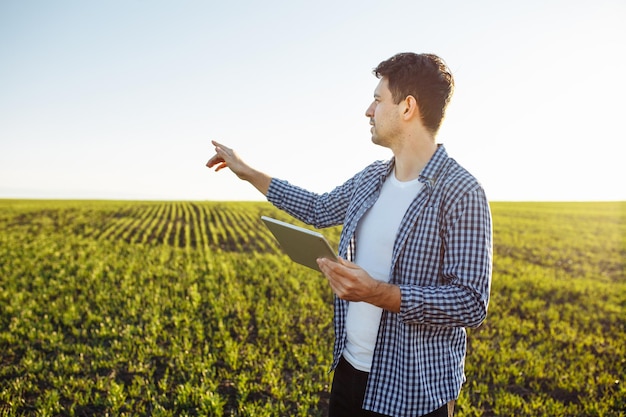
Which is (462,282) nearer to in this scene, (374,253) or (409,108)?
(374,253)

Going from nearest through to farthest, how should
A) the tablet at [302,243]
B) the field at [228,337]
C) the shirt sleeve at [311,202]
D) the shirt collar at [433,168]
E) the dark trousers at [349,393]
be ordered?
the tablet at [302,243] < the shirt collar at [433,168] < the dark trousers at [349,393] < the shirt sleeve at [311,202] < the field at [228,337]

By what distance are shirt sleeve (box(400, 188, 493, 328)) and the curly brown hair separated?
1.56 feet

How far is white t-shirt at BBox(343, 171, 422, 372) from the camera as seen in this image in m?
2.19

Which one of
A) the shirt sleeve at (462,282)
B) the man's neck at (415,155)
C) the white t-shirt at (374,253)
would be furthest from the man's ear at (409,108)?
the shirt sleeve at (462,282)

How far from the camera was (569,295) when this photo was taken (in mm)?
11156

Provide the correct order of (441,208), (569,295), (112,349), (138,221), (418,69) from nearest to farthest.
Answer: (441,208) < (418,69) < (112,349) < (569,295) < (138,221)

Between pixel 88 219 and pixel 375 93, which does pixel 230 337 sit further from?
pixel 88 219

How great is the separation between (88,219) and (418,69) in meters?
27.2

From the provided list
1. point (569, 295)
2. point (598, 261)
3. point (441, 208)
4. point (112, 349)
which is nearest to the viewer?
point (441, 208)

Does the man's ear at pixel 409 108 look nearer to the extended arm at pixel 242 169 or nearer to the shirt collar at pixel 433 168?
the shirt collar at pixel 433 168

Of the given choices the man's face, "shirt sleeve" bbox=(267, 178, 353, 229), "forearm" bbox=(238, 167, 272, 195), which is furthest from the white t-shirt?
"forearm" bbox=(238, 167, 272, 195)

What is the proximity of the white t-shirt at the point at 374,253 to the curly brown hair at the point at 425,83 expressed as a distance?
0.34 m

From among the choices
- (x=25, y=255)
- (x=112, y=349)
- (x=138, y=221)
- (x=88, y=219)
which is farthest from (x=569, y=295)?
(x=88, y=219)

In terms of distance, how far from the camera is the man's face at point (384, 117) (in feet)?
7.30
